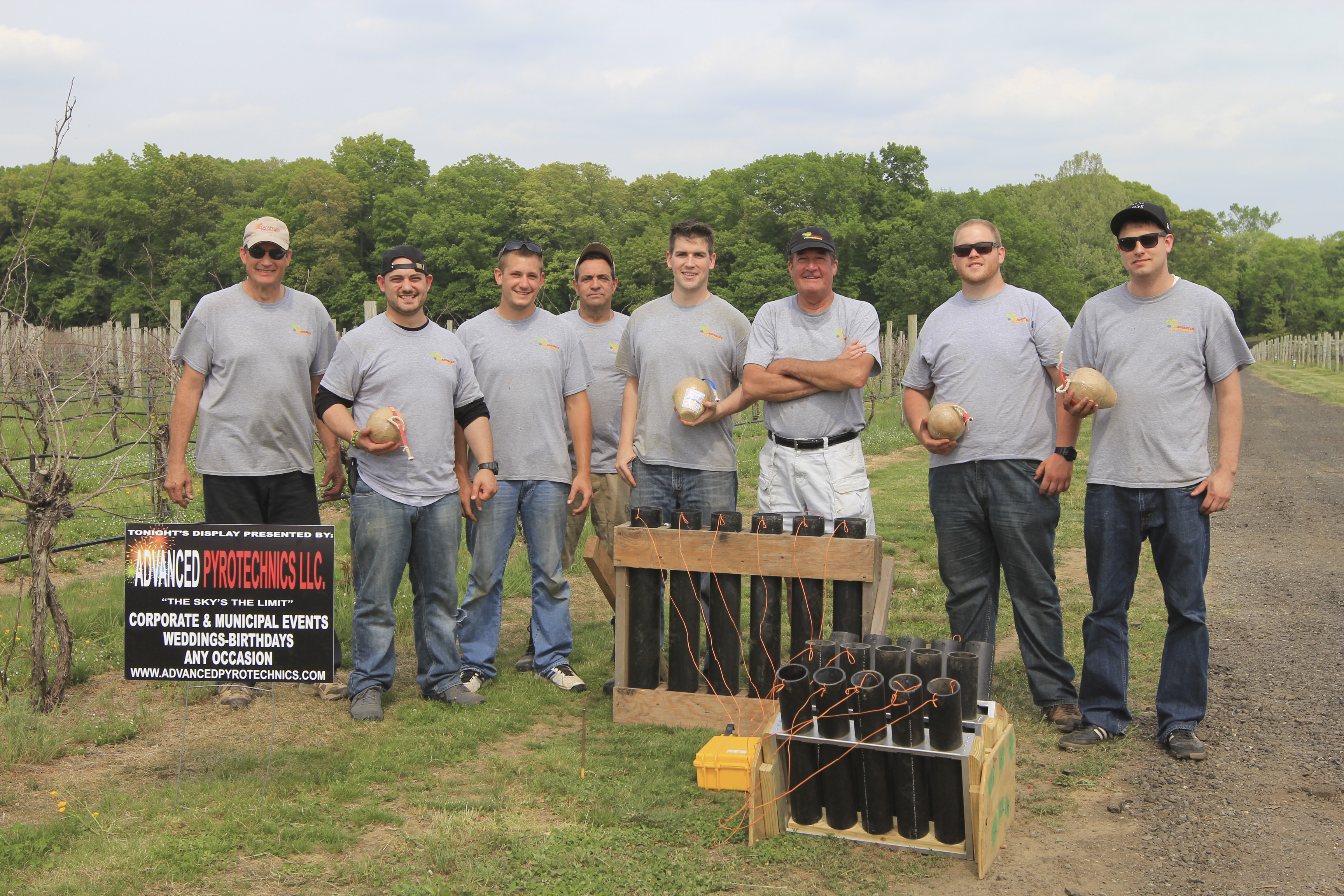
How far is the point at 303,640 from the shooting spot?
4.34 meters

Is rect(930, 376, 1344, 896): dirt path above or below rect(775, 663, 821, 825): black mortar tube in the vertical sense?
below

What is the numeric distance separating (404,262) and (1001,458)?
10.2ft

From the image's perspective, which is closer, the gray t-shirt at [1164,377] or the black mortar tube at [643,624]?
the gray t-shirt at [1164,377]

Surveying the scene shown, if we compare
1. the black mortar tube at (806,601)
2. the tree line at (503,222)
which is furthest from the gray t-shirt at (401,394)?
the tree line at (503,222)

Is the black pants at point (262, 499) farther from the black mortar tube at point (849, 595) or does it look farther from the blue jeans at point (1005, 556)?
the blue jeans at point (1005, 556)

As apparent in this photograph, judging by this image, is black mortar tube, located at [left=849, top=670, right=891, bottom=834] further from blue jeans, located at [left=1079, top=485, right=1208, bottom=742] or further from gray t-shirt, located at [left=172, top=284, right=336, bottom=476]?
gray t-shirt, located at [left=172, top=284, right=336, bottom=476]

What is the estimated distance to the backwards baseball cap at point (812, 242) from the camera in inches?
201

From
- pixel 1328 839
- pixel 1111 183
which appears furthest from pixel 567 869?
pixel 1111 183

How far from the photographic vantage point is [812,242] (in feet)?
16.8

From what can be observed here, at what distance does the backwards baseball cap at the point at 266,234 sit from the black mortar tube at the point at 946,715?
3745 mm

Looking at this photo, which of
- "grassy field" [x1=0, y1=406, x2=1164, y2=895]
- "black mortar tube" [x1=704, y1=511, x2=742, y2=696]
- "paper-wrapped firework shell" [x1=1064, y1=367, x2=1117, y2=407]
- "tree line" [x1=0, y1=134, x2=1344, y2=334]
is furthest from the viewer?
"tree line" [x1=0, y1=134, x2=1344, y2=334]

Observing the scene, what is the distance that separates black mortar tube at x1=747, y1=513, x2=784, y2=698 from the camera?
16.4 ft

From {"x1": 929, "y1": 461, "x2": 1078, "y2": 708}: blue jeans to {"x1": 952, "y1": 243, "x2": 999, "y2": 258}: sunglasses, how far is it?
1.01 m

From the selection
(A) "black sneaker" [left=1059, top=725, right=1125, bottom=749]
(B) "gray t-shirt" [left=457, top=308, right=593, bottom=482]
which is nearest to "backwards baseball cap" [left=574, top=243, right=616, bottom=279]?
(B) "gray t-shirt" [left=457, top=308, right=593, bottom=482]
